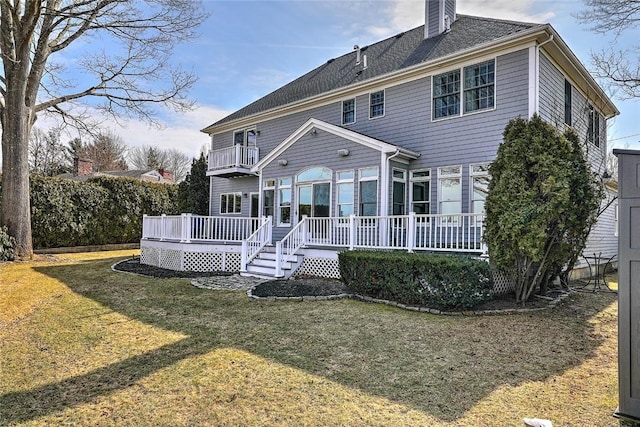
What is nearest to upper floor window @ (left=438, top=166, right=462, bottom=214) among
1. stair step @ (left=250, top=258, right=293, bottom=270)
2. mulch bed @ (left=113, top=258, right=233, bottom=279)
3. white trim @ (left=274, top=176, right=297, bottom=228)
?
stair step @ (left=250, top=258, right=293, bottom=270)

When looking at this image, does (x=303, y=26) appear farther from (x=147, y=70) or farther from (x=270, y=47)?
(x=147, y=70)

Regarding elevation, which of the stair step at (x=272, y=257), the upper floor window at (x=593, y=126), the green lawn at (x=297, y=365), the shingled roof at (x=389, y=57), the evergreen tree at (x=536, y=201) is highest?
the shingled roof at (x=389, y=57)

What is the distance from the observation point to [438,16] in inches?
528

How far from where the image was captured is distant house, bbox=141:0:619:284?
10.0 m

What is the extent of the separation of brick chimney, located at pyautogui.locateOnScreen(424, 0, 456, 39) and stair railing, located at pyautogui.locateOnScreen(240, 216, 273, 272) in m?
8.60

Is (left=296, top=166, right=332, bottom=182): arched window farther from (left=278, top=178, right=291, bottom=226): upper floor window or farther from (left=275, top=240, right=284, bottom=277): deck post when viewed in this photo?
(left=275, top=240, right=284, bottom=277): deck post

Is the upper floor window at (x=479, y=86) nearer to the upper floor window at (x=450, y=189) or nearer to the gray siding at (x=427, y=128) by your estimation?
the gray siding at (x=427, y=128)

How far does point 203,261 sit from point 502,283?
848cm

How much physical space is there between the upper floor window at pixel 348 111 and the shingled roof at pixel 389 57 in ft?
1.98

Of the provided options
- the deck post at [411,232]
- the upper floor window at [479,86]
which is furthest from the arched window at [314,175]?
the upper floor window at [479,86]

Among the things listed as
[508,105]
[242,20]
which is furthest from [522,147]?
[242,20]

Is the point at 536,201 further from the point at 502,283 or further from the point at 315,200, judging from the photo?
the point at 315,200

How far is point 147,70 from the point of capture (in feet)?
55.2

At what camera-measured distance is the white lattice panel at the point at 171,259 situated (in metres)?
12.3
